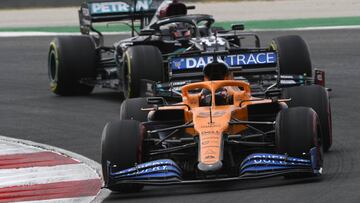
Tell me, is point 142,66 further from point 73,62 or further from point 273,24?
point 273,24

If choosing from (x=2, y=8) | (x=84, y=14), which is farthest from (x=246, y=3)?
(x=84, y=14)

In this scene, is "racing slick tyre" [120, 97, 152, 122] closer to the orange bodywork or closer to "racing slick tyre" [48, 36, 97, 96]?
the orange bodywork

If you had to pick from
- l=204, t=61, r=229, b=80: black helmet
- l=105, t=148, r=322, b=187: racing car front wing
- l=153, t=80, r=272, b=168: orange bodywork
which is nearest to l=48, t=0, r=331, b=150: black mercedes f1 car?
l=204, t=61, r=229, b=80: black helmet

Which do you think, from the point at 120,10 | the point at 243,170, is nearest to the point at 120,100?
the point at 120,10

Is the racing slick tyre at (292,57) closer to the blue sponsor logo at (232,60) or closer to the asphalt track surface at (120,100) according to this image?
the asphalt track surface at (120,100)

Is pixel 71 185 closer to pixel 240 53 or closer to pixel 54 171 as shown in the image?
pixel 54 171

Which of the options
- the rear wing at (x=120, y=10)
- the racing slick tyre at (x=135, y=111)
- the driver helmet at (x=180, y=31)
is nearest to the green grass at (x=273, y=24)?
the rear wing at (x=120, y=10)

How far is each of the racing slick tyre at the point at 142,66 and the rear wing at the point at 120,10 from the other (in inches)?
113

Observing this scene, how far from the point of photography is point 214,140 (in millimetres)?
10906

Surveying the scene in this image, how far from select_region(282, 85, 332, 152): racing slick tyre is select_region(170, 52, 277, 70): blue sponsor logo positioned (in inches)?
48.2

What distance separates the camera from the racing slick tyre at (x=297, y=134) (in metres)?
11.0

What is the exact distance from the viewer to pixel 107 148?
36.4 ft

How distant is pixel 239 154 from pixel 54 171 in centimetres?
204

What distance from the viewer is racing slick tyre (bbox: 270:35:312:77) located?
17109 mm
